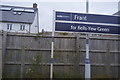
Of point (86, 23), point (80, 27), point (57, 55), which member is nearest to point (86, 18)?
point (86, 23)

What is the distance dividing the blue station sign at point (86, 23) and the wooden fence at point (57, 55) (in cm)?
149

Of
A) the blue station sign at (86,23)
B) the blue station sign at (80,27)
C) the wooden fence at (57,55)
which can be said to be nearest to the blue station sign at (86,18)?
the blue station sign at (86,23)

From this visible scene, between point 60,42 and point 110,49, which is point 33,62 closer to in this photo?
point 60,42

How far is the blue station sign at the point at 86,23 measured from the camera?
6.97 meters

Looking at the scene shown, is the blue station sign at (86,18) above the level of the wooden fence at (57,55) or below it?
above

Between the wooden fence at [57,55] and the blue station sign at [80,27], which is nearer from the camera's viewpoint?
the blue station sign at [80,27]

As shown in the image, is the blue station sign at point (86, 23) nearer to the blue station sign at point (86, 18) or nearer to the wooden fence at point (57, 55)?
the blue station sign at point (86, 18)

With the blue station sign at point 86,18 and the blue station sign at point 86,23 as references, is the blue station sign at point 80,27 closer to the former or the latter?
the blue station sign at point 86,23

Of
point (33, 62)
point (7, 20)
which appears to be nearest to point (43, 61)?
point (33, 62)

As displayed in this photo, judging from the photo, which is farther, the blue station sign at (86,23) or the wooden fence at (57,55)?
the wooden fence at (57,55)

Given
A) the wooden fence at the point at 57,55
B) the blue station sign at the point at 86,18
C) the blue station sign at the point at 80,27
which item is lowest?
the wooden fence at the point at 57,55

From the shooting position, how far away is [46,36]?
8359mm

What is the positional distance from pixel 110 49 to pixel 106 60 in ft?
1.77

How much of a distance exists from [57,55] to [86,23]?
2145mm
